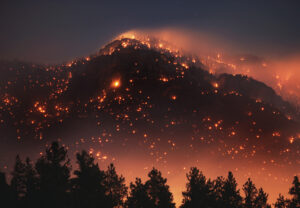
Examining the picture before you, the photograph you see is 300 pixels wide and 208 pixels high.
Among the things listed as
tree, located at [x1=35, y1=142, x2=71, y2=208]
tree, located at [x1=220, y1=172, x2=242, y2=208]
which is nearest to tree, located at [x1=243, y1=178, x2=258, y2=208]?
tree, located at [x1=220, y1=172, x2=242, y2=208]

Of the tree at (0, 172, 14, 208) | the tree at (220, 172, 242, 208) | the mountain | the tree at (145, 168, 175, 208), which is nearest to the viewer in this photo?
the tree at (0, 172, 14, 208)

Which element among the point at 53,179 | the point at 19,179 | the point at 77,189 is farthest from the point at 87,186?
the point at 19,179

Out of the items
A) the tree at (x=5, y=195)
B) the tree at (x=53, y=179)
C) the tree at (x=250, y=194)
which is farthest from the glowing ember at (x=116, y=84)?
the tree at (x=5, y=195)

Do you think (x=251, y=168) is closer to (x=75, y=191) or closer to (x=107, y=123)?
(x=107, y=123)

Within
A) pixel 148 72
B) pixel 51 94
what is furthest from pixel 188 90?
pixel 51 94

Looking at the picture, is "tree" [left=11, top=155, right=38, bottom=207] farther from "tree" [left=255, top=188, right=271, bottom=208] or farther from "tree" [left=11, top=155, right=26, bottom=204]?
"tree" [left=255, top=188, right=271, bottom=208]

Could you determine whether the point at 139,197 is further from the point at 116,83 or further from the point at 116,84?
the point at 116,83
